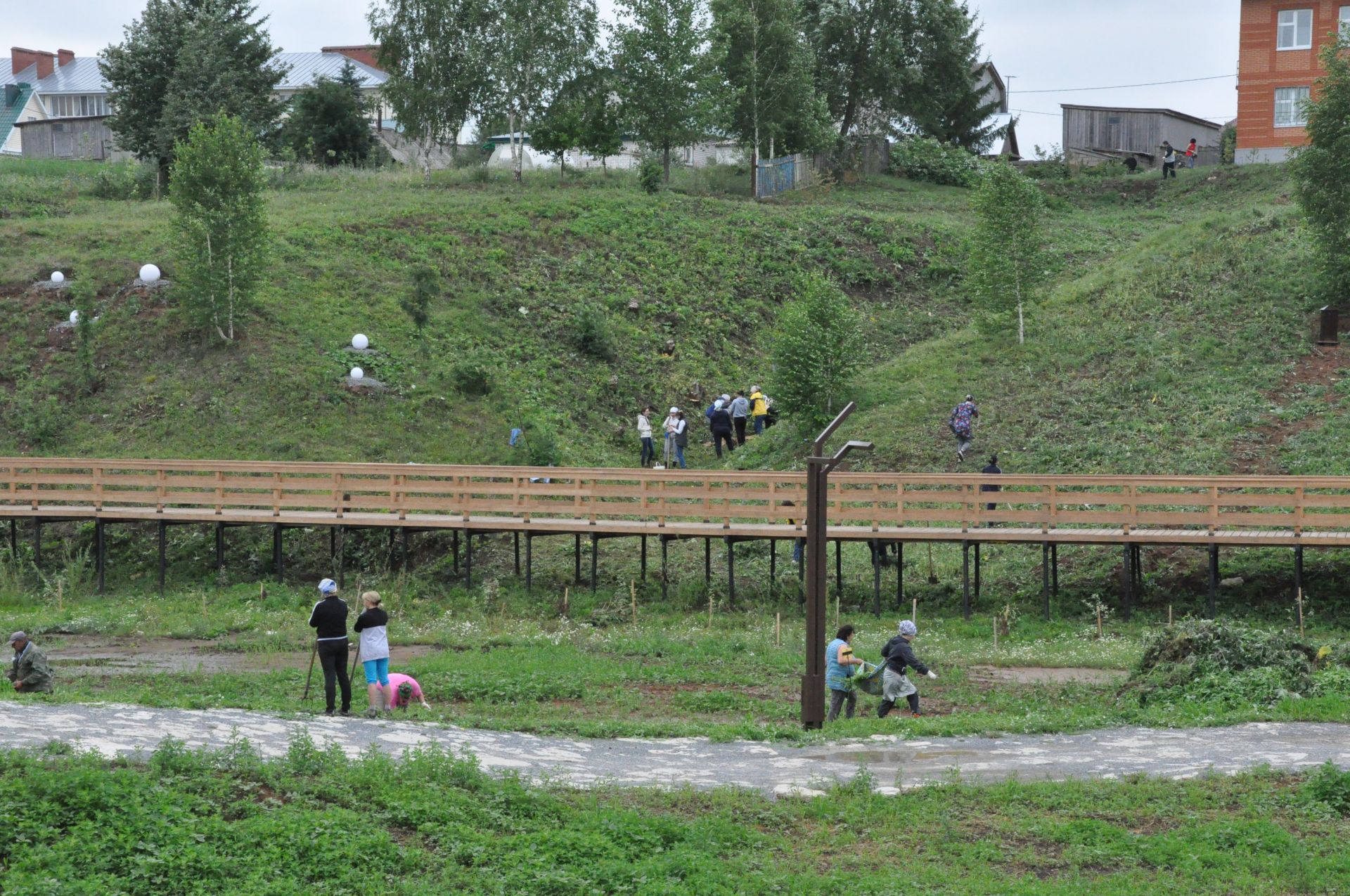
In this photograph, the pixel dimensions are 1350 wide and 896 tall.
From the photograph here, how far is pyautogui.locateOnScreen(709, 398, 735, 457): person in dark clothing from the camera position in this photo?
116ft

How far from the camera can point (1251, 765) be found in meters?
13.4

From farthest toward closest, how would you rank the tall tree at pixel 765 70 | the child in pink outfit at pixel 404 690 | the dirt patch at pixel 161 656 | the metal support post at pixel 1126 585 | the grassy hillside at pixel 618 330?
the tall tree at pixel 765 70
the grassy hillside at pixel 618 330
the metal support post at pixel 1126 585
the dirt patch at pixel 161 656
the child in pink outfit at pixel 404 690

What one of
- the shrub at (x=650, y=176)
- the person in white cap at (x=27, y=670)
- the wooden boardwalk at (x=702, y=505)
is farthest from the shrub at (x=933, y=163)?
the person in white cap at (x=27, y=670)

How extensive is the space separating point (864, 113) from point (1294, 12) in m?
18.0

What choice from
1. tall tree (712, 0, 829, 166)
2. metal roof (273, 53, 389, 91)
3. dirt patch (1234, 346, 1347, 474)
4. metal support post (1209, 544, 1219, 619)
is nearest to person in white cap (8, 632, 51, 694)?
metal support post (1209, 544, 1219, 619)

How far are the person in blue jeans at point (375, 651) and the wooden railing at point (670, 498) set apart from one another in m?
10.3

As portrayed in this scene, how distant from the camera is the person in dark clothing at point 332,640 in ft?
52.5

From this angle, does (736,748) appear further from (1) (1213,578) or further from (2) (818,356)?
(2) (818,356)

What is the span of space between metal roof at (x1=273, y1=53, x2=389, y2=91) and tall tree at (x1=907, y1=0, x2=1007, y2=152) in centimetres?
3009

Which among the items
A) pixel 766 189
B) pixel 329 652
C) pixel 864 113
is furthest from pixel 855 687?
pixel 864 113

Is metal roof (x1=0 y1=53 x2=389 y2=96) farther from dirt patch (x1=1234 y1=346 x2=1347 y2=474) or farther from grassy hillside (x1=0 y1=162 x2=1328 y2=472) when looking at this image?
dirt patch (x1=1234 y1=346 x2=1347 y2=474)

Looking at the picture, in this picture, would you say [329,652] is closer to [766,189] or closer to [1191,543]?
[1191,543]

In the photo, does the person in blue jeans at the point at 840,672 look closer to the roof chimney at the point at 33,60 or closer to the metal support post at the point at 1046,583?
the metal support post at the point at 1046,583

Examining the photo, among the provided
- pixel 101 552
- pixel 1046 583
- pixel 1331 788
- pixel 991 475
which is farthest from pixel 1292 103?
pixel 1331 788
